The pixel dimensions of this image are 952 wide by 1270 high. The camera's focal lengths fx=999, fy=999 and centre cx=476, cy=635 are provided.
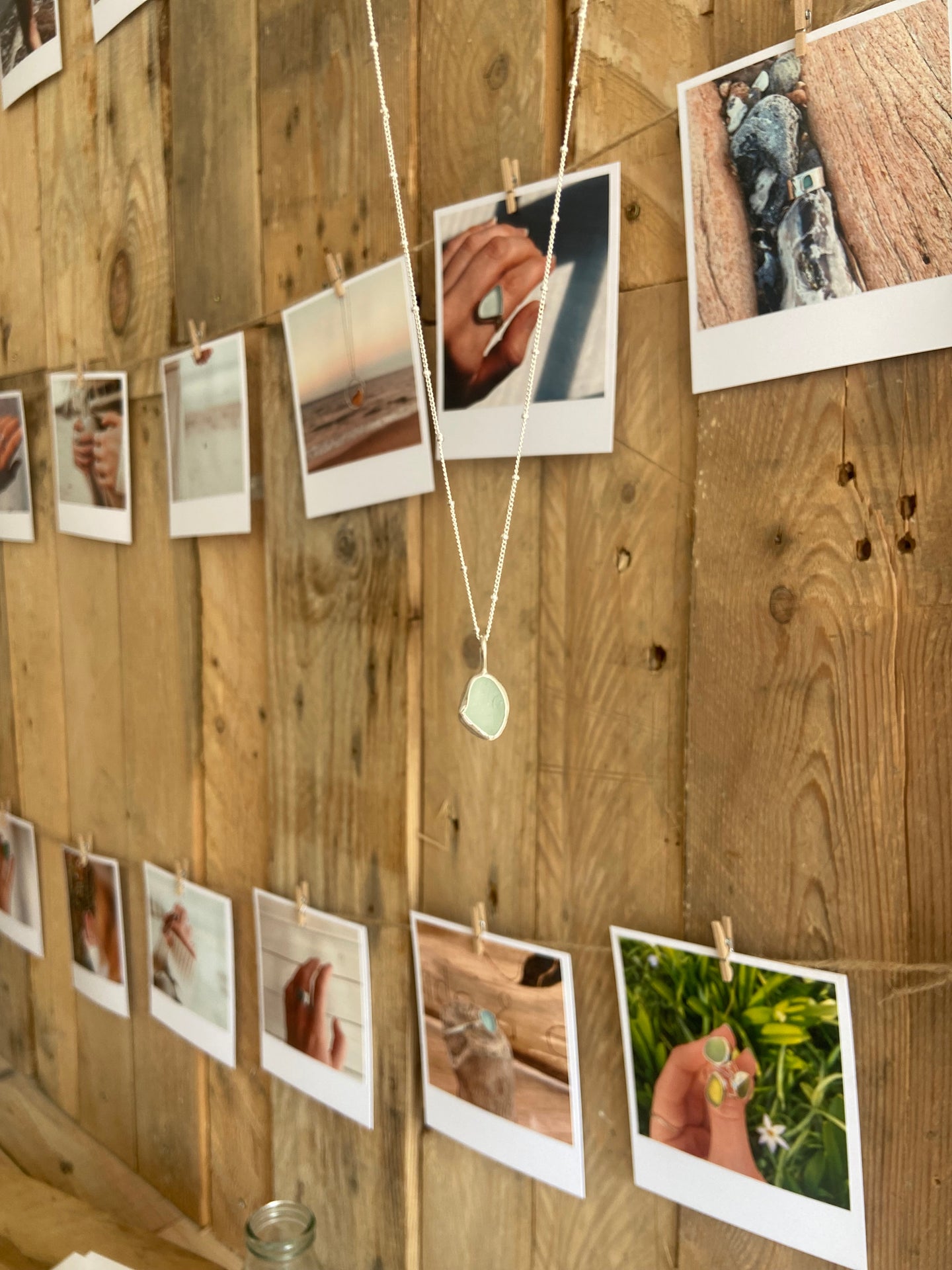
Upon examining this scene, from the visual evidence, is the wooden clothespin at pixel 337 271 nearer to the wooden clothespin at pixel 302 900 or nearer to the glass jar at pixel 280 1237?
the wooden clothespin at pixel 302 900

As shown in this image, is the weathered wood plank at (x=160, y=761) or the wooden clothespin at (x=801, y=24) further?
the weathered wood plank at (x=160, y=761)

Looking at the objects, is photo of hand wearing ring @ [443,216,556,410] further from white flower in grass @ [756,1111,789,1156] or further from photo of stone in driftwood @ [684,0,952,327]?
white flower in grass @ [756,1111,789,1156]

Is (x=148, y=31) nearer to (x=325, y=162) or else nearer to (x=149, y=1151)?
(x=325, y=162)

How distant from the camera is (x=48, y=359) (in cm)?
138

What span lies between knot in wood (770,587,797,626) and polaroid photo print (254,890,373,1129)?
0.52 meters

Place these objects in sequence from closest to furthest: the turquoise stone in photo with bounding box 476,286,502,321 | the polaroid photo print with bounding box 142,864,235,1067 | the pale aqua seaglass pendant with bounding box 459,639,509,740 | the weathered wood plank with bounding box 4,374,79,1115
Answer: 1. the pale aqua seaglass pendant with bounding box 459,639,509,740
2. the turquoise stone in photo with bounding box 476,286,502,321
3. the polaroid photo print with bounding box 142,864,235,1067
4. the weathered wood plank with bounding box 4,374,79,1115

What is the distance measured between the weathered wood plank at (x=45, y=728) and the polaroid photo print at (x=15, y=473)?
11 mm

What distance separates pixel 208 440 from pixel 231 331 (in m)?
0.12

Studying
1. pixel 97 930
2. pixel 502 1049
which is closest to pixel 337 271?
pixel 502 1049

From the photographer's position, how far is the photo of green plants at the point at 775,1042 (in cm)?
69

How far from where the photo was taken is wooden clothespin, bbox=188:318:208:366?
109 cm

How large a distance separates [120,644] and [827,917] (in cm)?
95

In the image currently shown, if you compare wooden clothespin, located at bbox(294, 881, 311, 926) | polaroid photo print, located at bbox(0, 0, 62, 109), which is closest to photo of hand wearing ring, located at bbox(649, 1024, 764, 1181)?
wooden clothespin, located at bbox(294, 881, 311, 926)

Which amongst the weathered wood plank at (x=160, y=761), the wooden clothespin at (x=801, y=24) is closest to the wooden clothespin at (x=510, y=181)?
the wooden clothespin at (x=801, y=24)
